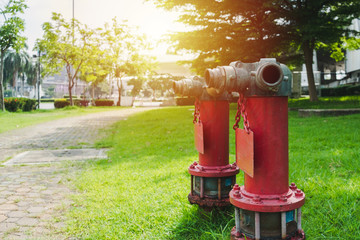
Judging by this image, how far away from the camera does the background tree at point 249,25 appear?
12789 mm

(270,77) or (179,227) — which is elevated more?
(270,77)

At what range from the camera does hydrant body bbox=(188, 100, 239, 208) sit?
2717 mm

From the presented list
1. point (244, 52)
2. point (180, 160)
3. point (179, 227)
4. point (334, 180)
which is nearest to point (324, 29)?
point (244, 52)

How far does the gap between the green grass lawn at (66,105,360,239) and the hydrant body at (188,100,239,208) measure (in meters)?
0.18

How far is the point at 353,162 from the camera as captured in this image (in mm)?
4012

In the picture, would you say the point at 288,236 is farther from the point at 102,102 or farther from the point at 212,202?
the point at 102,102

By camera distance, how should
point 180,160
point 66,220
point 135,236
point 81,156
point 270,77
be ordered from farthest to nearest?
point 81,156, point 180,160, point 66,220, point 135,236, point 270,77

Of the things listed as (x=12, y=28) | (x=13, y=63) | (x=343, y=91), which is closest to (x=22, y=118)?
(x=12, y=28)

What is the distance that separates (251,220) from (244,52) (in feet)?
40.3

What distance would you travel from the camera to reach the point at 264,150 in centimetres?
194

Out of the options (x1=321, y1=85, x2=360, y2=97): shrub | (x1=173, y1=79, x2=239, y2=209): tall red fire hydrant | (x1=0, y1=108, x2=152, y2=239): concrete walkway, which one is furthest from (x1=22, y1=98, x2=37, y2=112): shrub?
(x1=173, y1=79, x2=239, y2=209): tall red fire hydrant

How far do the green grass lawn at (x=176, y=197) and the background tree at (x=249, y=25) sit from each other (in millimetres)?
8145

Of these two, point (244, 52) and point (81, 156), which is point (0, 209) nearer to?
point (81, 156)

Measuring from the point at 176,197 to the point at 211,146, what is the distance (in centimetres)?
91
